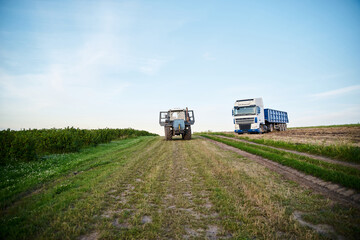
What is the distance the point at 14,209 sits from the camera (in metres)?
4.41

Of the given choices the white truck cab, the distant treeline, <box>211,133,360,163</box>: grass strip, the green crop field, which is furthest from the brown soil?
the white truck cab

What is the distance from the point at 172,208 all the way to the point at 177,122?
51.8 ft

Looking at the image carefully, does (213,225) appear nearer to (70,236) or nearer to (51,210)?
(70,236)

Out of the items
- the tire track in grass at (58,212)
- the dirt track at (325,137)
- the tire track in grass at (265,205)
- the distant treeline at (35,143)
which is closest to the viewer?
the tire track in grass at (265,205)

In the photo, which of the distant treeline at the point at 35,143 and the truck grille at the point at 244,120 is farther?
the truck grille at the point at 244,120

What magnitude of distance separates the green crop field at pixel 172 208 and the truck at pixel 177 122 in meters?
13.1

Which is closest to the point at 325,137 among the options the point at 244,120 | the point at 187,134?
the point at 244,120

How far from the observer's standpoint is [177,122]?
19.8m

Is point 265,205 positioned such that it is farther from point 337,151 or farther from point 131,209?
point 337,151

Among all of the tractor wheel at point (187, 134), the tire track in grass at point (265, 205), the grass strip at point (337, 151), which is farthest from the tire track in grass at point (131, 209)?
the tractor wheel at point (187, 134)

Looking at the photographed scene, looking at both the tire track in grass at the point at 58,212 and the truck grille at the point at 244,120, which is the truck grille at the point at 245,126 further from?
the tire track in grass at the point at 58,212

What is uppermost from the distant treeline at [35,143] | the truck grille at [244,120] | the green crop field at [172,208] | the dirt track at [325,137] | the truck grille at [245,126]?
the truck grille at [244,120]

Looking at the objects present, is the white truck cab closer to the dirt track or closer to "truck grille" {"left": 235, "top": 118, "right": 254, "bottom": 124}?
"truck grille" {"left": 235, "top": 118, "right": 254, "bottom": 124}

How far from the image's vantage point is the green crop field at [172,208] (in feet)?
10.5
